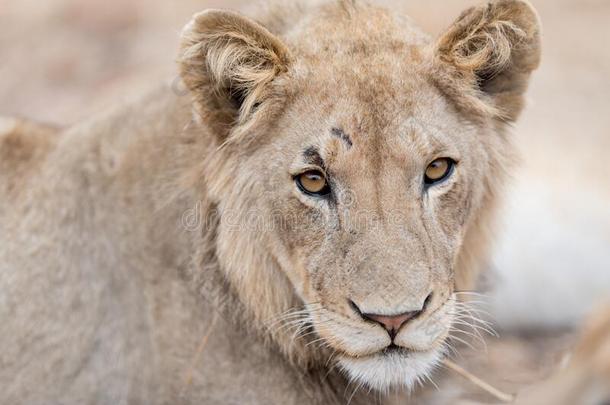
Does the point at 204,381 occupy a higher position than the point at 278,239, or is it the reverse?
the point at 278,239

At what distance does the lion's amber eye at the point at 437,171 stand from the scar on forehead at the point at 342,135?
1.23 ft

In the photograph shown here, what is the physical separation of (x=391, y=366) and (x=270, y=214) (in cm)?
95

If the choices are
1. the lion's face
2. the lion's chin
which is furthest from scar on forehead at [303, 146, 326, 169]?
the lion's chin

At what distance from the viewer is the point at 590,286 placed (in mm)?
8453

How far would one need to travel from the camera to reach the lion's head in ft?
13.6

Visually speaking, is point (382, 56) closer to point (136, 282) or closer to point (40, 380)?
point (136, 282)

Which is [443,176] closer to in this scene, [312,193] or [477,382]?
[312,193]

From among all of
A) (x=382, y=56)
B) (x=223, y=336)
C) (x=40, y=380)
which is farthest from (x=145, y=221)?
(x=382, y=56)

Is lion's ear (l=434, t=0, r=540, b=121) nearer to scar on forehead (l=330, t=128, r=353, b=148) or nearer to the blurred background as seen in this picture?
the blurred background

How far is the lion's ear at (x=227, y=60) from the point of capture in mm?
4465

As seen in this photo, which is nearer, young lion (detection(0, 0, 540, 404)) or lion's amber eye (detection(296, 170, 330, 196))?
young lion (detection(0, 0, 540, 404))

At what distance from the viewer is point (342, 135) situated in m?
4.31

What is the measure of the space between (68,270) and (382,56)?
84.6 inches

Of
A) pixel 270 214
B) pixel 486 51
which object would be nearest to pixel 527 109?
pixel 486 51
